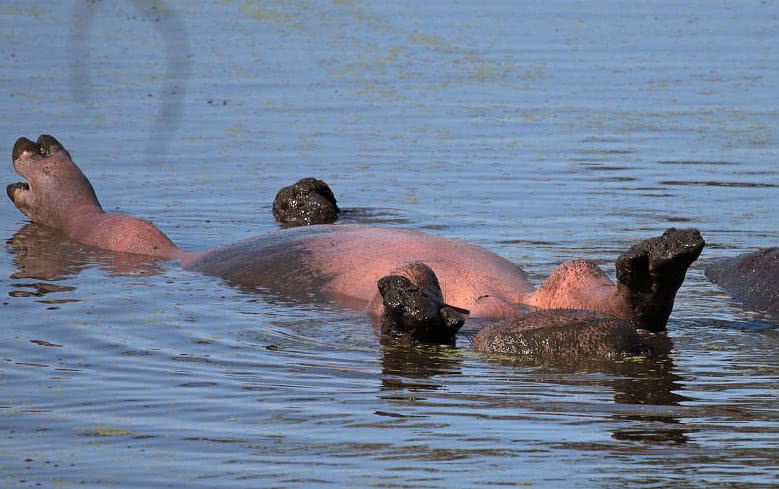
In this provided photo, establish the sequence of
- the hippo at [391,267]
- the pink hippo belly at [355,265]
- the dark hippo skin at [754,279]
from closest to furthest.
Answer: the hippo at [391,267], the pink hippo belly at [355,265], the dark hippo skin at [754,279]

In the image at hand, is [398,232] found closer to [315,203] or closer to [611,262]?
[611,262]

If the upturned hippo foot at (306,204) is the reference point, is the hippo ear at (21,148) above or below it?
above

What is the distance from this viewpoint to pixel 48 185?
1178 cm

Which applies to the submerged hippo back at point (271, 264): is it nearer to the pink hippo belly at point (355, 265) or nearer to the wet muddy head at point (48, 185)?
the pink hippo belly at point (355, 265)

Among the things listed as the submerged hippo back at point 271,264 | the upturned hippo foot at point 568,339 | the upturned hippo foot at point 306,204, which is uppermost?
the upturned hippo foot at point 306,204

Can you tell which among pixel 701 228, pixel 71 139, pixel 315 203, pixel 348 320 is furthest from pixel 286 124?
pixel 348 320

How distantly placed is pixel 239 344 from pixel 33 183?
164 inches

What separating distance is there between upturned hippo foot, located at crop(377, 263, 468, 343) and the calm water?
0.13 metres

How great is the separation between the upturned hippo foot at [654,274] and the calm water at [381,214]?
0.97ft

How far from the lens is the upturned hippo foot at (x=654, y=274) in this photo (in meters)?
7.70

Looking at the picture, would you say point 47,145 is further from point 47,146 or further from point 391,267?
point 391,267

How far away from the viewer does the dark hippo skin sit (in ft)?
30.7

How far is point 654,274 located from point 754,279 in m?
1.93

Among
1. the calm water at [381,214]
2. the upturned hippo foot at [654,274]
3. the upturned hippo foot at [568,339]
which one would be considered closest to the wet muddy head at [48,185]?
the calm water at [381,214]
